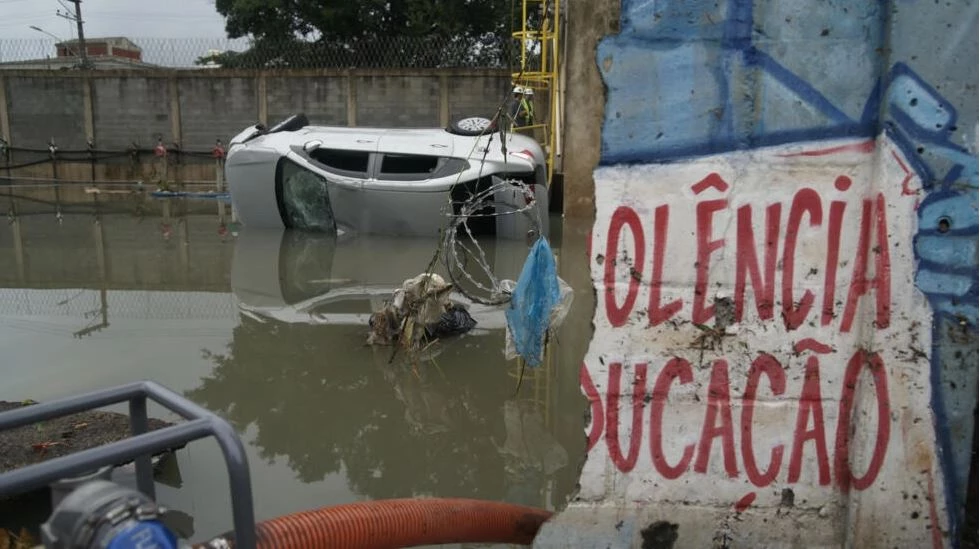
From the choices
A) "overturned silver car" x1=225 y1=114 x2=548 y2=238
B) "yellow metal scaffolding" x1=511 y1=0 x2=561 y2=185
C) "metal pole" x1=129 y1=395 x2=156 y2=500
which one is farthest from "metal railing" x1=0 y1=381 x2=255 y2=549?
"yellow metal scaffolding" x1=511 y1=0 x2=561 y2=185

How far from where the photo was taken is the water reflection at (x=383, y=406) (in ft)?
13.0

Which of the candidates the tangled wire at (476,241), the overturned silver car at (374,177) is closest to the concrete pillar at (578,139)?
the overturned silver car at (374,177)

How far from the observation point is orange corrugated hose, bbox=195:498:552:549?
80.4 inches

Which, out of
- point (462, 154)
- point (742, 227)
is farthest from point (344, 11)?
point (742, 227)

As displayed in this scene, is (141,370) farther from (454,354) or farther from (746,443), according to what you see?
(746,443)

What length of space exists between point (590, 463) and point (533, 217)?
7.05 metres

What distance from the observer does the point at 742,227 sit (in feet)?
7.95

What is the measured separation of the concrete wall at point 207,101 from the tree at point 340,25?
8.52 ft

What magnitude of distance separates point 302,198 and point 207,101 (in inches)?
371

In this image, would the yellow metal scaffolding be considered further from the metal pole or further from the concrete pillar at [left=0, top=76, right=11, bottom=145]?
the concrete pillar at [left=0, top=76, right=11, bottom=145]

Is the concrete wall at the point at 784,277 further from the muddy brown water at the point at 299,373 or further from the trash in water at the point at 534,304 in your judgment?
the trash in water at the point at 534,304

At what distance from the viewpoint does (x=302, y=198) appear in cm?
1221

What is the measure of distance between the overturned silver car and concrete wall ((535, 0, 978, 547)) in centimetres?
853

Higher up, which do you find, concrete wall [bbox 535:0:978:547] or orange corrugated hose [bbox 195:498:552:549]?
concrete wall [bbox 535:0:978:547]
